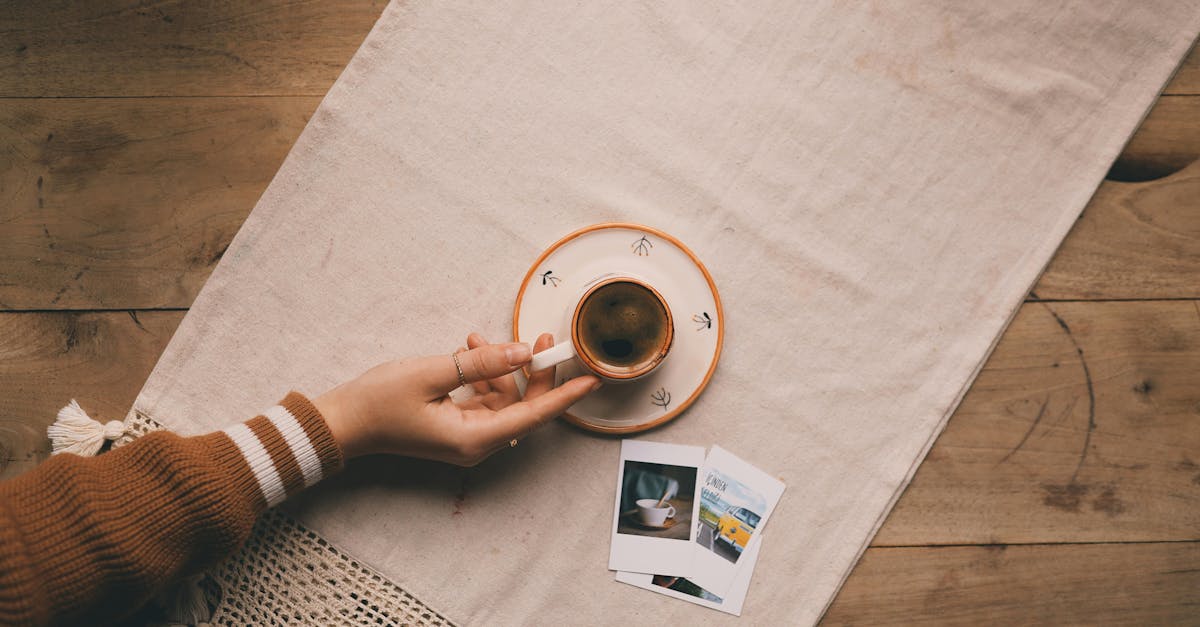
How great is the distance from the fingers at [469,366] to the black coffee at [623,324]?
85mm

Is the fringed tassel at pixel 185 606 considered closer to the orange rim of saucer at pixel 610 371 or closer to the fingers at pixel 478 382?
the fingers at pixel 478 382

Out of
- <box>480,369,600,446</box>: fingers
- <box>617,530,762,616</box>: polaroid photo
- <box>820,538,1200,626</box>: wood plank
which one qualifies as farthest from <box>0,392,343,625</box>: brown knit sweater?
<box>820,538,1200,626</box>: wood plank

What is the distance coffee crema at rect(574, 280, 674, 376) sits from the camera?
2.90ft

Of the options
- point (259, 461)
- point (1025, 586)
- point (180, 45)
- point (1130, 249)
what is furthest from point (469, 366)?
point (1130, 249)

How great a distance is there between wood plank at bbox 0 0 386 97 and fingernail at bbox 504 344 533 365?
510 mm

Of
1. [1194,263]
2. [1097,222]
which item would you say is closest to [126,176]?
[1097,222]

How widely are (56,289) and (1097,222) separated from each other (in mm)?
1527

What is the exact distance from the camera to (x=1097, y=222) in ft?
3.47

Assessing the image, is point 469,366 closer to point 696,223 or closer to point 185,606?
point 696,223

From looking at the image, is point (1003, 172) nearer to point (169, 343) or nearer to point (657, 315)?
point (657, 315)

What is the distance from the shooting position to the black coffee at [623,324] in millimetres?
885

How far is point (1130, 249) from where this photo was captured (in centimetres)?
106

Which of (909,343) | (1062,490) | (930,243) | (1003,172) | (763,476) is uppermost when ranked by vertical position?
(1003,172)

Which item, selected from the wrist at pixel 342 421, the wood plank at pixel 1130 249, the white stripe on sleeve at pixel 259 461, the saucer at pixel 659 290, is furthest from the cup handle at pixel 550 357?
the wood plank at pixel 1130 249
